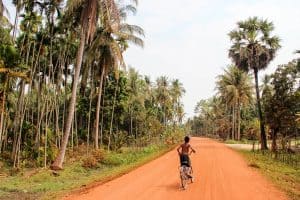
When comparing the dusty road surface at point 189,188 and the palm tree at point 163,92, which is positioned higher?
the palm tree at point 163,92

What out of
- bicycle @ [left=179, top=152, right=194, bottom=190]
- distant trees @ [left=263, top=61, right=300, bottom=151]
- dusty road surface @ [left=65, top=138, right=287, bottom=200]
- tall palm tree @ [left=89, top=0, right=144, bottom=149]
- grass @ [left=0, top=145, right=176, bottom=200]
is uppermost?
tall palm tree @ [left=89, top=0, right=144, bottom=149]

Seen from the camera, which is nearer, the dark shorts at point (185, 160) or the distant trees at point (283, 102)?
the dark shorts at point (185, 160)

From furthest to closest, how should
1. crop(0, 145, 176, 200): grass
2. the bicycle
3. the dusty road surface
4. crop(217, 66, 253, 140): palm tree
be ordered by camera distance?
crop(217, 66, 253, 140): palm tree < crop(0, 145, 176, 200): grass < the bicycle < the dusty road surface

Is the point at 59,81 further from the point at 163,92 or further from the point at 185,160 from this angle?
the point at 163,92

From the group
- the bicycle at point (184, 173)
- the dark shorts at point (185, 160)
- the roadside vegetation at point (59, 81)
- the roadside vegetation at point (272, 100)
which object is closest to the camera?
the bicycle at point (184, 173)

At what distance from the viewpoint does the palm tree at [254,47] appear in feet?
133

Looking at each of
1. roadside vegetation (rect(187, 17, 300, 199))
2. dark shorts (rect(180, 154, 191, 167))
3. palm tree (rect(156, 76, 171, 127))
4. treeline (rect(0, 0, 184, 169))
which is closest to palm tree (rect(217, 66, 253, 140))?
palm tree (rect(156, 76, 171, 127))

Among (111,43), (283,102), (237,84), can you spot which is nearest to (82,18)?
(111,43)

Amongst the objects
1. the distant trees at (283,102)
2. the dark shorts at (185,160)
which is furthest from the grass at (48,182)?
the distant trees at (283,102)

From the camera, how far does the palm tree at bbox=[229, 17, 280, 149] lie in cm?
4062

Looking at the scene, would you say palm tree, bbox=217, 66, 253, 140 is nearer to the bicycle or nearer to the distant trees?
the distant trees

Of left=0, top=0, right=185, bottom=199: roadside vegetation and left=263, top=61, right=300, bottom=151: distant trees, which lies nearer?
left=0, top=0, right=185, bottom=199: roadside vegetation

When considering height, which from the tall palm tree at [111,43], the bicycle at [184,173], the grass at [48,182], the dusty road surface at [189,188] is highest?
the tall palm tree at [111,43]

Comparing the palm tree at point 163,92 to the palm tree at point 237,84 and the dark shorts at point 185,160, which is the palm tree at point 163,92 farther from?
the dark shorts at point 185,160
